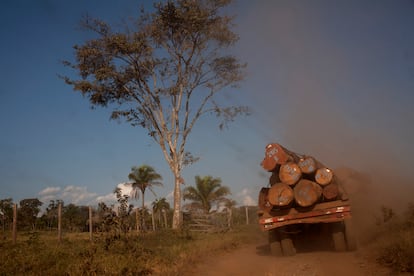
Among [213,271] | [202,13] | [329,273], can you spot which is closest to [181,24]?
[202,13]

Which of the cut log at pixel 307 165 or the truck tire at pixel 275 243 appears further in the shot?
the truck tire at pixel 275 243

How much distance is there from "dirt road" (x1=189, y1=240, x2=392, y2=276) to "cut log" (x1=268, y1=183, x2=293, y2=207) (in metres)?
1.46

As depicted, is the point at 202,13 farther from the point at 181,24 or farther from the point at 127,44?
the point at 127,44

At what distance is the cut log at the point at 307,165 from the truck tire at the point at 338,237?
5.27 feet

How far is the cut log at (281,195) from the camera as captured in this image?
31.6 ft

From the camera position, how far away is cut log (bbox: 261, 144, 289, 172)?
10.3 meters

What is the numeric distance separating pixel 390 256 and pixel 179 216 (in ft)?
48.0

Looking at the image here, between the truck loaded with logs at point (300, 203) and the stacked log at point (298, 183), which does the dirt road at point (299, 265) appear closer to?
the truck loaded with logs at point (300, 203)

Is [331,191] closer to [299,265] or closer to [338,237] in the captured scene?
[338,237]

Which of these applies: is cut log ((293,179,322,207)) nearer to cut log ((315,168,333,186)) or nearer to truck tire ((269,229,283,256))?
cut log ((315,168,333,186))

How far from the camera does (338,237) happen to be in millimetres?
9695

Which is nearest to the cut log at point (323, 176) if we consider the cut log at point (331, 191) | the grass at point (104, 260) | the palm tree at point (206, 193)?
the cut log at point (331, 191)

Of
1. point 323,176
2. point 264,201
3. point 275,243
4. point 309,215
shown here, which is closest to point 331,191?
point 323,176

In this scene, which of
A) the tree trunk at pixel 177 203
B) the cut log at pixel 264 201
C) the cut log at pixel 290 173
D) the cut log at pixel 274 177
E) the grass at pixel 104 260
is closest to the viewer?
the grass at pixel 104 260
